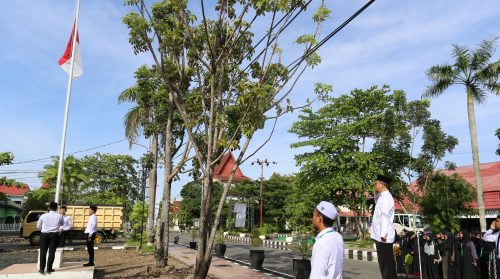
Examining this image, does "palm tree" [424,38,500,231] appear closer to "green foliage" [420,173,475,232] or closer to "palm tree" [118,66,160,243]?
"green foliage" [420,173,475,232]

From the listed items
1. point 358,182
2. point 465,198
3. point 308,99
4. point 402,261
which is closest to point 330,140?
point 358,182

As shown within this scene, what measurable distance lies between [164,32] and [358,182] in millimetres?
18507

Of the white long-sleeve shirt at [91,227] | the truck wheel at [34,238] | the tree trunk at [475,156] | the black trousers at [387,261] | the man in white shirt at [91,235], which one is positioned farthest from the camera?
the truck wheel at [34,238]

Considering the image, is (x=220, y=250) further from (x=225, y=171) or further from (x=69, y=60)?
(x=225, y=171)

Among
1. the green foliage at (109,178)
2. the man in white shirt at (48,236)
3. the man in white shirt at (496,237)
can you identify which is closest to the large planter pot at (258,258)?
the man in white shirt at (48,236)

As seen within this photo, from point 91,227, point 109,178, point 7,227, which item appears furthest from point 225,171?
point 91,227

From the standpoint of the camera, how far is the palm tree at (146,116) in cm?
1519

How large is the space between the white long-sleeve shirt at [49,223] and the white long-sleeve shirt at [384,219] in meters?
7.36

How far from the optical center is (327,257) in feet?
10.3

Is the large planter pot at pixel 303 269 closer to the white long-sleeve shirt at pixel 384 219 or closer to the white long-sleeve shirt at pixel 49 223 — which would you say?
the white long-sleeve shirt at pixel 384 219

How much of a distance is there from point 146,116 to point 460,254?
14.3 meters

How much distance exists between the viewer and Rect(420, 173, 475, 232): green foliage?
67.3 ft

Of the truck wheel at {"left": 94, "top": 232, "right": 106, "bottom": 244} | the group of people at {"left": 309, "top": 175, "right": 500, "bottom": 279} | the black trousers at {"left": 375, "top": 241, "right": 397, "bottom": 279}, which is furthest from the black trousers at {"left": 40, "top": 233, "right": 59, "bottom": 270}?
the truck wheel at {"left": 94, "top": 232, "right": 106, "bottom": 244}

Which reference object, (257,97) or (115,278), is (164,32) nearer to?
(257,97)
